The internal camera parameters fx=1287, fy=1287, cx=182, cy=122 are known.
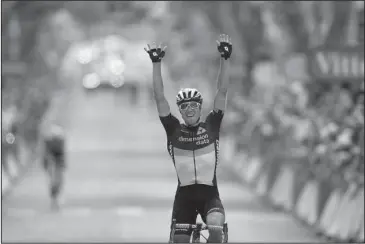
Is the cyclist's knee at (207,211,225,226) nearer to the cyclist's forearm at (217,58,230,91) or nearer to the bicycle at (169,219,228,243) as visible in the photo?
the bicycle at (169,219,228,243)

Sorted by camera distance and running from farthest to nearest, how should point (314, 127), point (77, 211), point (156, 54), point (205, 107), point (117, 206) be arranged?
point (205, 107)
point (117, 206)
point (77, 211)
point (314, 127)
point (156, 54)

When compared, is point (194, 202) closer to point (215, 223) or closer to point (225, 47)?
point (215, 223)

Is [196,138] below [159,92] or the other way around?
below

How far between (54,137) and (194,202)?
16.3m

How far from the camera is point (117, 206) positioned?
27156 mm

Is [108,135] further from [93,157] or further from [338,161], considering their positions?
[338,161]

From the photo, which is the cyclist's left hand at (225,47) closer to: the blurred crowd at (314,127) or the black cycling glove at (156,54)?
the black cycling glove at (156,54)

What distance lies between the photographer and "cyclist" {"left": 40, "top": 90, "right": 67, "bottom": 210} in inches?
920

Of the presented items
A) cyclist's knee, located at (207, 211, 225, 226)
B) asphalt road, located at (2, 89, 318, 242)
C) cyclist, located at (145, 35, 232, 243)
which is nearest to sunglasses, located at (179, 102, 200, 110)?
cyclist, located at (145, 35, 232, 243)

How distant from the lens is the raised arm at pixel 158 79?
7418mm

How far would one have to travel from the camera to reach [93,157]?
44.2 metres

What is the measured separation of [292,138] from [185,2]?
7540 mm

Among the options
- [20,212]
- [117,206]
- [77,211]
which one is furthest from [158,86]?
[117,206]

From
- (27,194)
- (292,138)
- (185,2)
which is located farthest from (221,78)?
(27,194)
